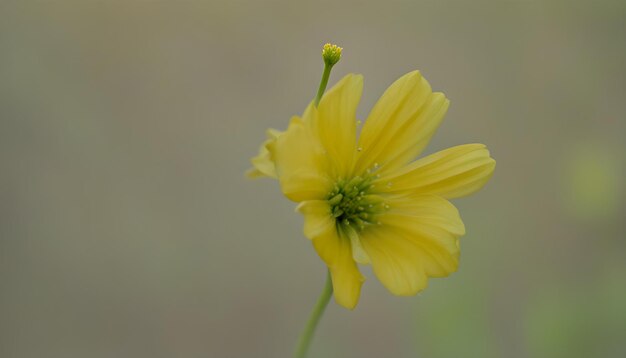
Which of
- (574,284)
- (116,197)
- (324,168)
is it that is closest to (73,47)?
(116,197)

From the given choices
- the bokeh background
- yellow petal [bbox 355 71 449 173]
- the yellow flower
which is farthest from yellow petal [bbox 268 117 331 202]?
the bokeh background

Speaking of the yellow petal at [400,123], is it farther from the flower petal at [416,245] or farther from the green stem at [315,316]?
the green stem at [315,316]

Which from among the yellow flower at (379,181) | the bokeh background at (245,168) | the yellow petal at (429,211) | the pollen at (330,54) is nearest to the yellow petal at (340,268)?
the yellow flower at (379,181)

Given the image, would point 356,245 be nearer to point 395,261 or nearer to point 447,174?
point 395,261

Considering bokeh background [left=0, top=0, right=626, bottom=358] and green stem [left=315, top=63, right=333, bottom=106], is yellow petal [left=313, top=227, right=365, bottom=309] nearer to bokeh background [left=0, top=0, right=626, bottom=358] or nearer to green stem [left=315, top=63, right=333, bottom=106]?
green stem [left=315, top=63, right=333, bottom=106]

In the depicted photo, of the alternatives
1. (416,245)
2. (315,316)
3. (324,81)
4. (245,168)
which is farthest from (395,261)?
(245,168)

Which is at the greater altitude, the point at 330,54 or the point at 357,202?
the point at 330,54
